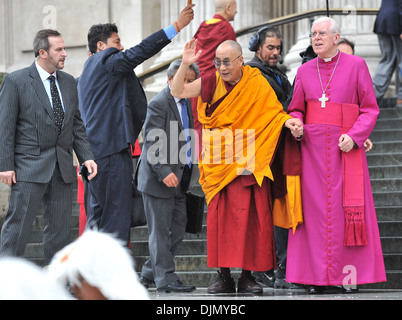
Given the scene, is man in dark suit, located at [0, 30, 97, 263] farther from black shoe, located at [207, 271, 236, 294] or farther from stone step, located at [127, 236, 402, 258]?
stone step, located at [127, 236, 402, 258]

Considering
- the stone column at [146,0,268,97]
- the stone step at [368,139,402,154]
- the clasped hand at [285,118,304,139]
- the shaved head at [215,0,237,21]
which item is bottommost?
the stone step at [368,139,402,154]

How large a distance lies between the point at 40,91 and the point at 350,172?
224 cm

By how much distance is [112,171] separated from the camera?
22.1 ft

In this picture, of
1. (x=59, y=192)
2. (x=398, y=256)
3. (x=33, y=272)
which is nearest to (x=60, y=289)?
(x=33, y=272)

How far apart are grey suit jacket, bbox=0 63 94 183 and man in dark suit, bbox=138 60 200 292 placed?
2.46 ft

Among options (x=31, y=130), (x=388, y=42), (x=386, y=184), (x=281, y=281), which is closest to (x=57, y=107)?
(x=31, y=130)

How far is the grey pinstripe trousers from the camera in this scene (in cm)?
606

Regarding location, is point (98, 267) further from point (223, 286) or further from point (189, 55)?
point (223, 286)

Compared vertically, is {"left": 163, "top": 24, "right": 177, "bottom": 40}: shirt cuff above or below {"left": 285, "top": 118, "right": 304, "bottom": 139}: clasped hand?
above

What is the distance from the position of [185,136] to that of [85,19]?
906 cm

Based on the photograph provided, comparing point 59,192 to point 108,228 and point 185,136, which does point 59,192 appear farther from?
point 185,136

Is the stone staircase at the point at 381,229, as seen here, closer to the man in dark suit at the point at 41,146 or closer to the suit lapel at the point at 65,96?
the man in dark suit at the point at 41,146

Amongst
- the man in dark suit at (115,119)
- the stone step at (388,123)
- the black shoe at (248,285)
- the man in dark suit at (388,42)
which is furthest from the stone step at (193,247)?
the man in dark suit at (388,42)

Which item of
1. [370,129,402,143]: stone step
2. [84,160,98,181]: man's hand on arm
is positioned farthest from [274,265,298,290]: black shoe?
[370,129,402,143]: stone step
